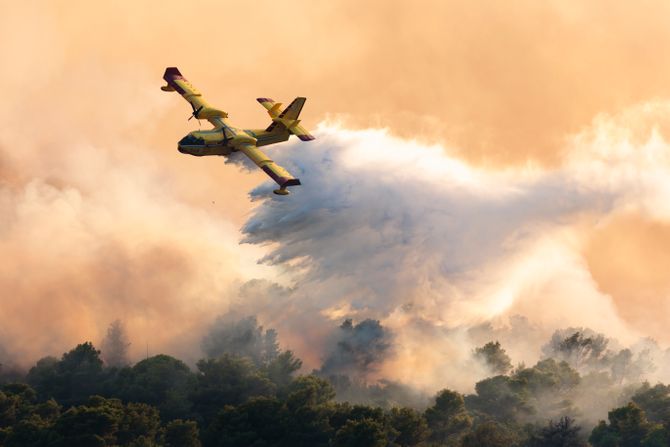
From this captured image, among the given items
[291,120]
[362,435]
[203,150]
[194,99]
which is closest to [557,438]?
[362,435]

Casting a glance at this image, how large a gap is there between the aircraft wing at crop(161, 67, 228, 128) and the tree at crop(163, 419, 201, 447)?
28.7 meters

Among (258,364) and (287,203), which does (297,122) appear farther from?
(258,364)

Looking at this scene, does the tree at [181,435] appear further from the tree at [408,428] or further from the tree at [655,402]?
the tree at [655,402]

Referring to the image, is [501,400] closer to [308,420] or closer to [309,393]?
[309,393]

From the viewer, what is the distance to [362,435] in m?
111

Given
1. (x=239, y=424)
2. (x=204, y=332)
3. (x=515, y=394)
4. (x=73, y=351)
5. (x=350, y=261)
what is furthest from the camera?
(x=204, y=332)

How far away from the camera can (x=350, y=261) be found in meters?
138

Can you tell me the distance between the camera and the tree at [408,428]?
4660 inches

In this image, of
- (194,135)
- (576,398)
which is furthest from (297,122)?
(576,398)

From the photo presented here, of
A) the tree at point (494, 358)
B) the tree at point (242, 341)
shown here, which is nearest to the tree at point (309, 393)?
the tree at point (242, 341)

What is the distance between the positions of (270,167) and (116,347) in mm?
90557

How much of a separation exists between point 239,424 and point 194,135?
2839 centimetres

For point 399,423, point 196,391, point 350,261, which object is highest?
point 350,261

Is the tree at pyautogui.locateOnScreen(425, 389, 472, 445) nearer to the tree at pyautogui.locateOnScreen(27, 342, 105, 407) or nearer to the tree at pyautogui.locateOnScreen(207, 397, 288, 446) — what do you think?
the tree at pyautogui.locateOnScreen(207, 397, 288, 446)
